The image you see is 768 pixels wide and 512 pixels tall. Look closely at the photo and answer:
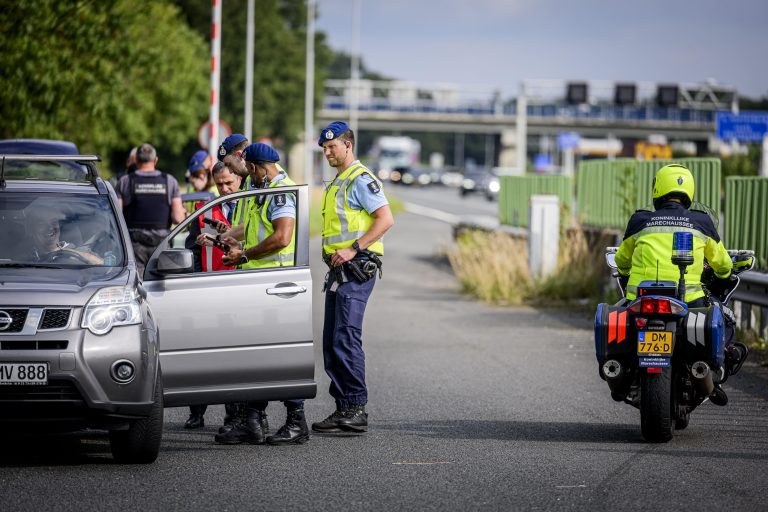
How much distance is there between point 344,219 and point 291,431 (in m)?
1.37

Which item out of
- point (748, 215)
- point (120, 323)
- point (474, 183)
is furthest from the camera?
point (474, 183)

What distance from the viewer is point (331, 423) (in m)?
9.03

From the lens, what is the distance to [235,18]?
221 ft

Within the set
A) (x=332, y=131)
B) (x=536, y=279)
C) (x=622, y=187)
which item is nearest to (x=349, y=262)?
(x=332, y=131)

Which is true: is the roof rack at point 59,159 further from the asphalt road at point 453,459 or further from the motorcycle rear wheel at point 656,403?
the motorcycle rear wheel at point 656,403

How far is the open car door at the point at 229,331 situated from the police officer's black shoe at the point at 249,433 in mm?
548

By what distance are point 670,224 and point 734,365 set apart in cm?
97

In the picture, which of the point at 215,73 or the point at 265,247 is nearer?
the point at 265,247

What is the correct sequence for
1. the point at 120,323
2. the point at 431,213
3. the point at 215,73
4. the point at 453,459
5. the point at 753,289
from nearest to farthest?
the point at 120,323 < the point at 453,459 < the point at 753,289 < the point at 215,73 < the point at 431,213

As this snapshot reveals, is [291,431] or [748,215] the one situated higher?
[748,215]

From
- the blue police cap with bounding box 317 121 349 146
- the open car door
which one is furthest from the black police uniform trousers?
the blue police cap with bounding box 317 121 349 146

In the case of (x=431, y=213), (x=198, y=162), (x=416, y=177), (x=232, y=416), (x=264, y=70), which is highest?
(x=264, y=70)

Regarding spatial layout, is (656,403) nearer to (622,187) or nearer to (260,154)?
(260,154)

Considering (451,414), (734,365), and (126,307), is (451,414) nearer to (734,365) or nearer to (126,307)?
(734,365)
